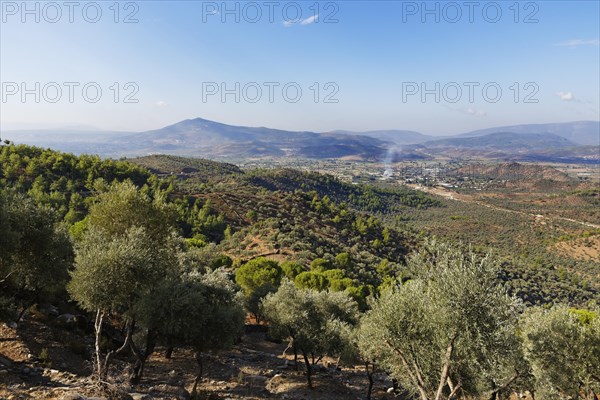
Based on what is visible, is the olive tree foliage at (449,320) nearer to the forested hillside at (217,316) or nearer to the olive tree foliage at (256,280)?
the forested hillside at (217,316)

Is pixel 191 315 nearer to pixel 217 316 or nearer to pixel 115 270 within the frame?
pixel 217 316

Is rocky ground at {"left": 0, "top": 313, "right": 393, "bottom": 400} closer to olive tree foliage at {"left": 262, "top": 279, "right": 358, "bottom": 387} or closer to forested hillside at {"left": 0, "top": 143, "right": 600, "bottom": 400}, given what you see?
forested hillside at {"left": 0, "top": 143, "right": 600, "bottom": 400}

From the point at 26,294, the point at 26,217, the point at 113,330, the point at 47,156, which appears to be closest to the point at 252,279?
the point at 113,330

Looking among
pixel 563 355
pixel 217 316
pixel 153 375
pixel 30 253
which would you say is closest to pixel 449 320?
pixel 217 316

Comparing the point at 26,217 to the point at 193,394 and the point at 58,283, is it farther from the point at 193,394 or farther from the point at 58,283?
the point at 193,394

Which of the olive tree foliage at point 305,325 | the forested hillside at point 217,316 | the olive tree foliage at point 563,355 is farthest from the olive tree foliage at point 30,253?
the olive tree foliage at point 563,355

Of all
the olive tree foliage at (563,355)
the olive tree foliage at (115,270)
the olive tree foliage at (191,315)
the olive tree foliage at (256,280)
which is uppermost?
the olive tree foliage at (115,270)

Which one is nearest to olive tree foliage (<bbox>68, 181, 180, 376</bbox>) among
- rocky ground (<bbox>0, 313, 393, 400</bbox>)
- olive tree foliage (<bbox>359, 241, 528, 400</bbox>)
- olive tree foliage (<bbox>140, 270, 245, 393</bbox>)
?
olive tree foliage (<bbox>140, 270, 245, 393</bbox>)
